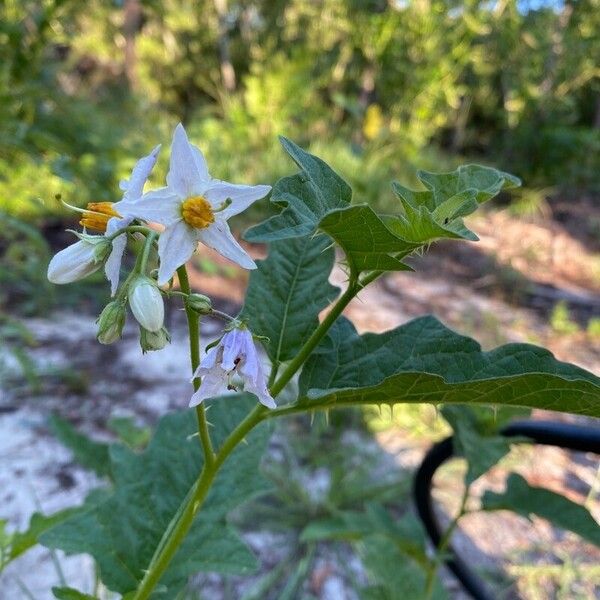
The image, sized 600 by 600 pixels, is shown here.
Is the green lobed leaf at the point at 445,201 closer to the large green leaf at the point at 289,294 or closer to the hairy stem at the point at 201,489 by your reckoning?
the large green leaf at the point at 289,294

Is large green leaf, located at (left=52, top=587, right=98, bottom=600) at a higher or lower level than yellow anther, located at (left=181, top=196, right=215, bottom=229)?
lower

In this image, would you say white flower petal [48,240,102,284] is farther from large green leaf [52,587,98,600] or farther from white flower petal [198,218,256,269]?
large green leaf [52,587,98,600]

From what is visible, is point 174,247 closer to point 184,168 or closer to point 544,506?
point 184,168

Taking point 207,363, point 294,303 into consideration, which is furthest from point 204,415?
point 294,303

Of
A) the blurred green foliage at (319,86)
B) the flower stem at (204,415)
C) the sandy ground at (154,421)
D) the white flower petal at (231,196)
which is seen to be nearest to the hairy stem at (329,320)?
the flower stem at (204,415)

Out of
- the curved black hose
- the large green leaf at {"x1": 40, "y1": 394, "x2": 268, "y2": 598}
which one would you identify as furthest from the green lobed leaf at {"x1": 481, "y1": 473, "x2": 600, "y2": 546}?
the large green leaf at {"x1": 40, "y1": 394, "x2": 268, "y2": 598}

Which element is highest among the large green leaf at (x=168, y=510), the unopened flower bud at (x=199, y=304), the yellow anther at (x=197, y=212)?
the yellow anther at (x=197, y=212)
